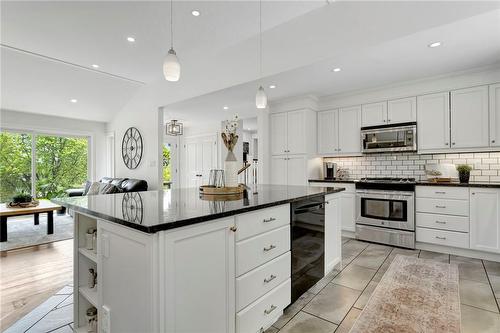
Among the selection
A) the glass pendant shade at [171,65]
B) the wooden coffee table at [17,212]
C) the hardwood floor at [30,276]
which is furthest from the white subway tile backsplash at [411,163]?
the wooden coffee table at [17,212]

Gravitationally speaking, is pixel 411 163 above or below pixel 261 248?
above

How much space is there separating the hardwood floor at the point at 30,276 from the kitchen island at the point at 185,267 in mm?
787

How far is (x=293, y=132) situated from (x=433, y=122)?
2091mm

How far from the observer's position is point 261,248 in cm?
164

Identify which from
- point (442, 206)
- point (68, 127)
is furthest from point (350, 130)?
point (68, 127)

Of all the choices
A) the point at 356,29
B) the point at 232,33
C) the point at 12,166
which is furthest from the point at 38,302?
the point at 12,166

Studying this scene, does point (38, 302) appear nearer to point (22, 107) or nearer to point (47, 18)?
point (47, 18)

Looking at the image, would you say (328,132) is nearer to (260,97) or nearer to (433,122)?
(433,122)

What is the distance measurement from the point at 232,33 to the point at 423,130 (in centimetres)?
303

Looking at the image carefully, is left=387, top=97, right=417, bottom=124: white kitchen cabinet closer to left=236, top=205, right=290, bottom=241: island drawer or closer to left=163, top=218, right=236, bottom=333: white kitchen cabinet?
left=236, top=205, right=290, bottom=241: island drawer

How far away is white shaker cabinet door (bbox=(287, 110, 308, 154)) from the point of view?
14.8 feet

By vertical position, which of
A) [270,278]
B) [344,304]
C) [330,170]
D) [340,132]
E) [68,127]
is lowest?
[344,304]

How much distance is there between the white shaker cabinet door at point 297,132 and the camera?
4516mm

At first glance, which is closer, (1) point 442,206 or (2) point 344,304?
(2) point 344,304
